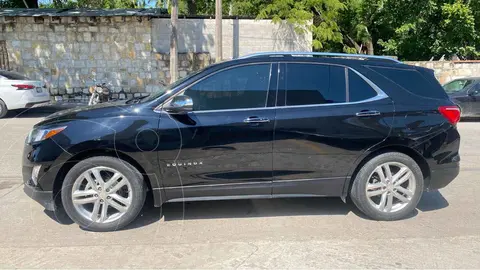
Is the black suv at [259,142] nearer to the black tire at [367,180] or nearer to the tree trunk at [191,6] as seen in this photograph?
the black tire at [367,180]

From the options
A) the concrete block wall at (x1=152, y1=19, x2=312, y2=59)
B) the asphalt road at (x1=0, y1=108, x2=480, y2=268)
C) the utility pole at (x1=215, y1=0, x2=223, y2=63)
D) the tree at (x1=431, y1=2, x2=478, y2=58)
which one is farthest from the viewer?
the tree at (x1=431, y1=2, x2=478, y2=58)

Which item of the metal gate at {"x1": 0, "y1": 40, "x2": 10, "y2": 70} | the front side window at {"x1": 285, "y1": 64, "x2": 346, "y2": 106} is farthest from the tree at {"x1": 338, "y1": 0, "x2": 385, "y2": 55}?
the front side window at {"x1": 285, "y1": 64, "x2": 346, "y2": 106}

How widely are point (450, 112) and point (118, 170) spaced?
11.8ft

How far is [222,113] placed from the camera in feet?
12.8

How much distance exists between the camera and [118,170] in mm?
3846

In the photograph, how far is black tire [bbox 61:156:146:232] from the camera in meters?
3.81

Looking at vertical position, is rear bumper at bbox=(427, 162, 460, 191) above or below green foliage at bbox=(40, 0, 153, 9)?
below

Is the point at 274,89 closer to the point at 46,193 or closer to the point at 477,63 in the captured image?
the point at 46,193

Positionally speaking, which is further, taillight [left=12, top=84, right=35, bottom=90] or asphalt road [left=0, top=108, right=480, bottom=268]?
taillight [left=12, top=84, right=35, bottom=90]

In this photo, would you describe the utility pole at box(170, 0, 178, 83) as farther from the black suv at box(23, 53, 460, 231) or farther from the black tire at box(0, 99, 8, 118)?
the black suv at box(23, 53, 460, 231)

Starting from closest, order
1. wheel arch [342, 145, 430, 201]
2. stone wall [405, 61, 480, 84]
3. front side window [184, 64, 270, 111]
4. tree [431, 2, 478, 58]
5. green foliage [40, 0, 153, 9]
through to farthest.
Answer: front side window [184, 64, 270, 111], wheel arch [342, 145, 430, 201], stone wall [405, 61, 480, 84], tree [431, 2, 478, 58], green foliage [40, 0, 153, 9]

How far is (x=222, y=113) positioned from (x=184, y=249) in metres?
1.37

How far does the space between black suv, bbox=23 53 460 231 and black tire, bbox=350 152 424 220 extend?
0.04ft

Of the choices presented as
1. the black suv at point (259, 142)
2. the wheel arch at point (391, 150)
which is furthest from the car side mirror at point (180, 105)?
the wheel arch at point (391, 150)
